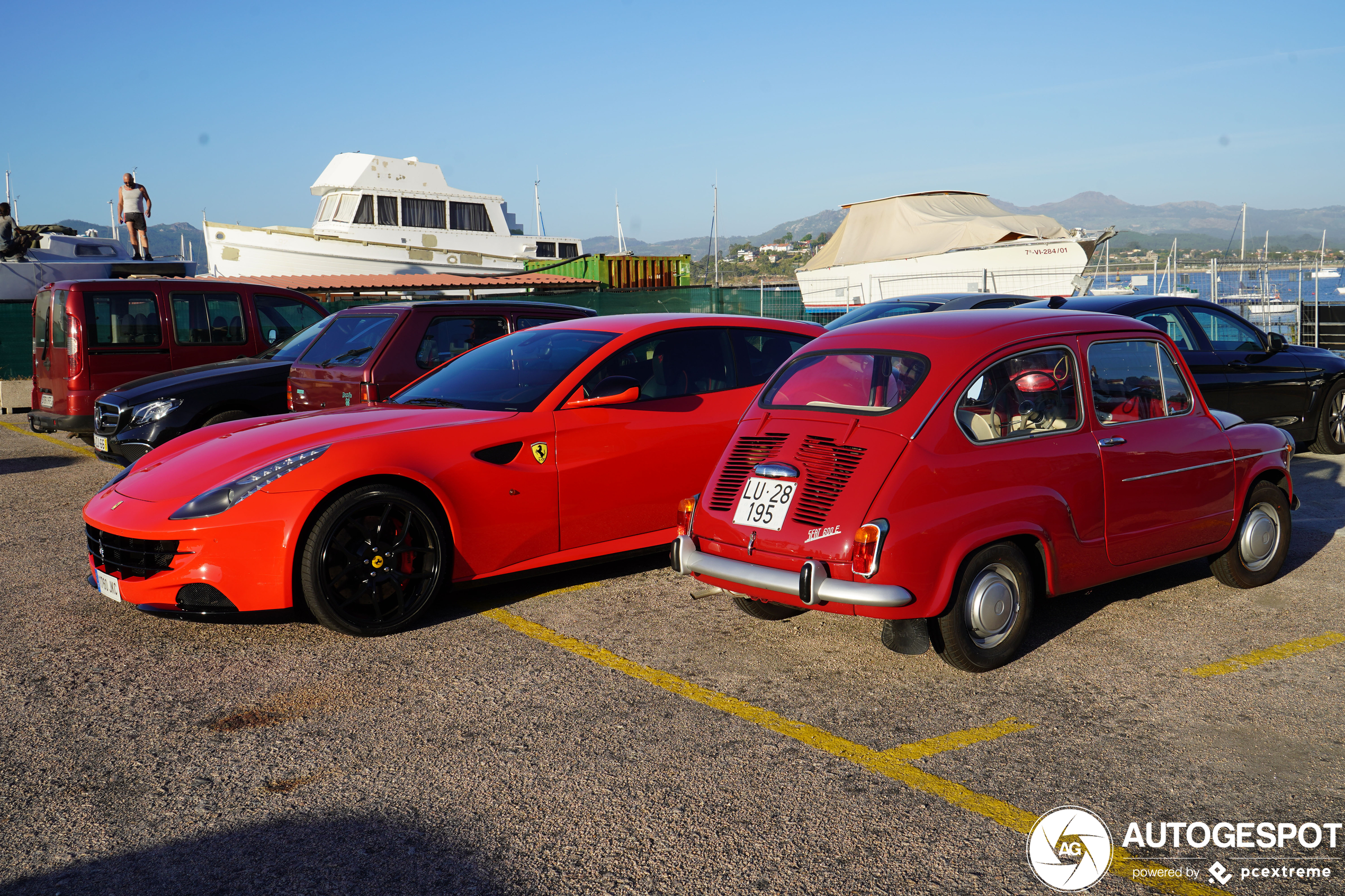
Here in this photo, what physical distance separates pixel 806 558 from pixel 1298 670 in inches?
88.3

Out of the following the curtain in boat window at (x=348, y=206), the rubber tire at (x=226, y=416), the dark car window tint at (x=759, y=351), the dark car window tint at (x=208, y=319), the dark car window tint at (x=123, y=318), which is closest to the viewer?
the dark car window tint at (x=759, y=351)

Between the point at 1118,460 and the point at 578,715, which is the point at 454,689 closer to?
the point at 578,715

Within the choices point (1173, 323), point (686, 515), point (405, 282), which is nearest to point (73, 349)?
point (686, 515)

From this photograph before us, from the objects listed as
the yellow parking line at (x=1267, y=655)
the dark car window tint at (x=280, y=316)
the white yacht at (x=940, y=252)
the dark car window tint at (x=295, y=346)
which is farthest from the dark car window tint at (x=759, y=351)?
the white yacht at (x=940, y=252)

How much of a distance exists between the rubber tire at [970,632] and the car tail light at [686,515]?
122 cm

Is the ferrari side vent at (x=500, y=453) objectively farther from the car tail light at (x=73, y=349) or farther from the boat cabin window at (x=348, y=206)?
the boat cabin window at (x=348, y=206)

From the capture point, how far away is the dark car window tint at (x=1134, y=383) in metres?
5.06

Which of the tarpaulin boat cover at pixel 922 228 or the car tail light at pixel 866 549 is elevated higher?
the tarpaulin boat cover at pixel 922 228

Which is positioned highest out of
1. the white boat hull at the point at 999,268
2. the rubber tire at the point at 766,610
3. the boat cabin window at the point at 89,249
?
the boat cabin window at the point at 89,249

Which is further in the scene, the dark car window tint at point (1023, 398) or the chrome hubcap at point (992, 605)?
the dark car window tint at point (1023, 398)

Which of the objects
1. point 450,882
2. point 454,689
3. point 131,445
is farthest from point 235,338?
point 450,882

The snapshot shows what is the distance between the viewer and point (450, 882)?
2906 mm

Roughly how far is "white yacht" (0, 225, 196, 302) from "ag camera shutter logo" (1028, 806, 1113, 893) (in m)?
15.9

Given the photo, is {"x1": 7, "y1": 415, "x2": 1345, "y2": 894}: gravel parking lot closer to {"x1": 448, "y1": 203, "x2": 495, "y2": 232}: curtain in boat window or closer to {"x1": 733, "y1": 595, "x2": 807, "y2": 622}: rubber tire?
{"x1": 733, "y1": 595, "x2": 807, "y2": 622}: rubber tire
